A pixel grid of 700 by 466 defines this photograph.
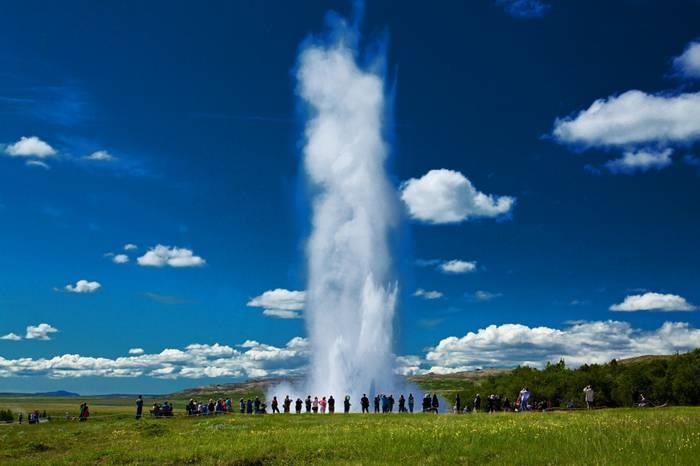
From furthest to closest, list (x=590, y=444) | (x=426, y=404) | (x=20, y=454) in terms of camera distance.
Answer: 1. (x=426, y=404)
2. (x=20, y=454)
3. (x=590, y=444)

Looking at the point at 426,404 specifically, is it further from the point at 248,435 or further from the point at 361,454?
the point at 361,454

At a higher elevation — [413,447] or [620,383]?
[620,383]

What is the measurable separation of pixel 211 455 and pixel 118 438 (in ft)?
50.6

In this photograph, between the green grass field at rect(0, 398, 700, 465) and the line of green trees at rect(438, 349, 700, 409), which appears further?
the line of green trees at rect(438, 349, 700, 409)

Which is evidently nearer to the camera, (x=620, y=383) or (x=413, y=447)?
(x=413, y=447)

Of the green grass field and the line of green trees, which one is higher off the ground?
the line of green trees

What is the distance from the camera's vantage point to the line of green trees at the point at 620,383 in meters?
73.2

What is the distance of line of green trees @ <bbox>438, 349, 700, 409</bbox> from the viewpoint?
240 ft

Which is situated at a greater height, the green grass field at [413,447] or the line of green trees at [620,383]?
the line of green trees at [620,383]

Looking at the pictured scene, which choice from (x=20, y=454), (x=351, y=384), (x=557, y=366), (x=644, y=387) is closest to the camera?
(x=20, y=454)

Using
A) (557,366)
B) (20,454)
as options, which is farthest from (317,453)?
(557,366)

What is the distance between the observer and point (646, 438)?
23.1 metres

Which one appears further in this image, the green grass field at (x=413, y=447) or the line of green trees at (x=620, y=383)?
the line of green trees at (x=620, y=383)

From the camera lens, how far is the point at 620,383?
7994cm
